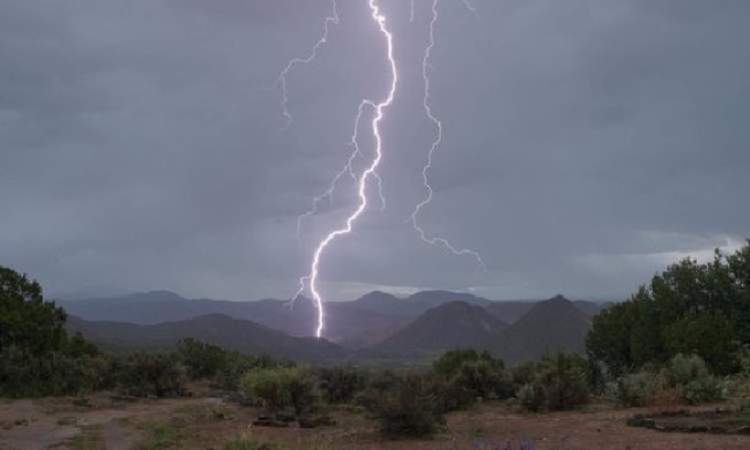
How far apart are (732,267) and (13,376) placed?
24.6m

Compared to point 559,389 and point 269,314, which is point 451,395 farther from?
point 269,314

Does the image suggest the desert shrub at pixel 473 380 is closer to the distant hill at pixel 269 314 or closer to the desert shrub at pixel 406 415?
the desert shrub at pixel 406 415

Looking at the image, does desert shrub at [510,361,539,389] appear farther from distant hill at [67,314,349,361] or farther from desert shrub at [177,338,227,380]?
distant hill at [67,314,349,361]

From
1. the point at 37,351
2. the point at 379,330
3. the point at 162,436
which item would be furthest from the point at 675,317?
the point at 379,330

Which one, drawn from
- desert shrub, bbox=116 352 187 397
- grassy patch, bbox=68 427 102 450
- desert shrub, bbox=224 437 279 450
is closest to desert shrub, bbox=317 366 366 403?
desert shrub, bbox=116 352 187 397

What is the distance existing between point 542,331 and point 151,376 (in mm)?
57706

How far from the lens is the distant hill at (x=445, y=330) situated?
88.2 meters

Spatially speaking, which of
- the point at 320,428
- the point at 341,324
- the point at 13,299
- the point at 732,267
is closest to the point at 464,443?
the point at 320,428

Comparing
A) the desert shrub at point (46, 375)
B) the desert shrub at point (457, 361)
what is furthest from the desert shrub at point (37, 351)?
the desert shrub at point (457, 361)

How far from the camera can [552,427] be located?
14.4 meters

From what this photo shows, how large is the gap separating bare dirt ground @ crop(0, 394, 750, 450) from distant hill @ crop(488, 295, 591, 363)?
53357 mm

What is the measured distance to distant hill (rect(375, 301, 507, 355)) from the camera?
8819 cm

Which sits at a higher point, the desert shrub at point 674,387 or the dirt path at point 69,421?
the desert shrub at point 674,387

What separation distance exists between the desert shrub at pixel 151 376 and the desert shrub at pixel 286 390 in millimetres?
5667
